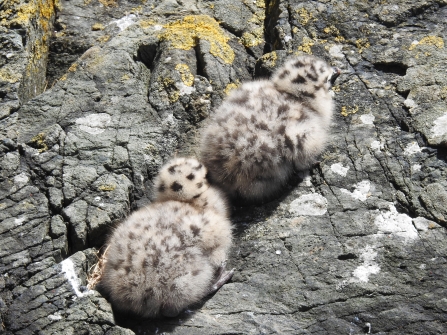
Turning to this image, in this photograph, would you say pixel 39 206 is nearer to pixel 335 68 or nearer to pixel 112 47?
pixel 112 47

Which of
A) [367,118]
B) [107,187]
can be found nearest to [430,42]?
[367,118]

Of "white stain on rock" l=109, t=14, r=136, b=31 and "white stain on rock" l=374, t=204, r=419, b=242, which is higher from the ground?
"white stain on rock" l=109, t=14, r=136, b=31

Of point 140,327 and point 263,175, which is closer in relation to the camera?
point 140,327

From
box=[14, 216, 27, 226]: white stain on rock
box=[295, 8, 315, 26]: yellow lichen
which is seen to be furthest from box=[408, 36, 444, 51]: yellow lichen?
box=[14, 216, 27, 226]: white stain on rock

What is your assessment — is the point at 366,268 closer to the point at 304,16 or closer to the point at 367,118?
the point at 367,118

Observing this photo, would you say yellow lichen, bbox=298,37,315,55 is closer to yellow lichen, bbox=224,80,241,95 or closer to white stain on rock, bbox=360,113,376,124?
yellow lichen, bbox=224,80,241,95

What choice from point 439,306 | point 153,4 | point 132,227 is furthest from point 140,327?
point 153,4
